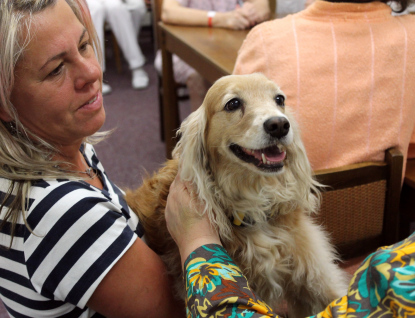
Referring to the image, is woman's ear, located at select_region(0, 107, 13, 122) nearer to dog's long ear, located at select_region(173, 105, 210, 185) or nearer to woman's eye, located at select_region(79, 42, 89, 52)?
woman's eye, located at select_region(79, 42, 89, 52)

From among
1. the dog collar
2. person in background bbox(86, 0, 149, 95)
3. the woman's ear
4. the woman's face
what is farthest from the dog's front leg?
person in background bbox(86, 0, 149, 95)

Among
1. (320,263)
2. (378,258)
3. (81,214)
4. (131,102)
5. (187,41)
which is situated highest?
(378,258)

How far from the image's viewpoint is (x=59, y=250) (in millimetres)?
795

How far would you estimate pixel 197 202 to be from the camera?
103cm

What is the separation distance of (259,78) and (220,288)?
0.59 metres

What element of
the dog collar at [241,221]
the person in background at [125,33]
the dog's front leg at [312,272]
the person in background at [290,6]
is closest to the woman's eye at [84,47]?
the dog collar at [241,221]

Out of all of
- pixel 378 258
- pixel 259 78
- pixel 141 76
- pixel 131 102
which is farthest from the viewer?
pixel 141 76

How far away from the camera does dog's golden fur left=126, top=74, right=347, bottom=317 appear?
3.49 feet

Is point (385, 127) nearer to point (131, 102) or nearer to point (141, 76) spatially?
point (131, 102)

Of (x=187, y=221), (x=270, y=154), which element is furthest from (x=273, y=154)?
(x=187, y=221)

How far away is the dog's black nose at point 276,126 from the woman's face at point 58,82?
0.40 metres

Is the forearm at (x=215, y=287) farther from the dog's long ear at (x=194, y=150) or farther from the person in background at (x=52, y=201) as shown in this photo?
the dog's long ear at (x=194, y=150)

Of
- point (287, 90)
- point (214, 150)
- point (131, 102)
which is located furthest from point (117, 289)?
point (131, 102)

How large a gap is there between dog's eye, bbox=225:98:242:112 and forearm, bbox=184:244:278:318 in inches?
15.9
